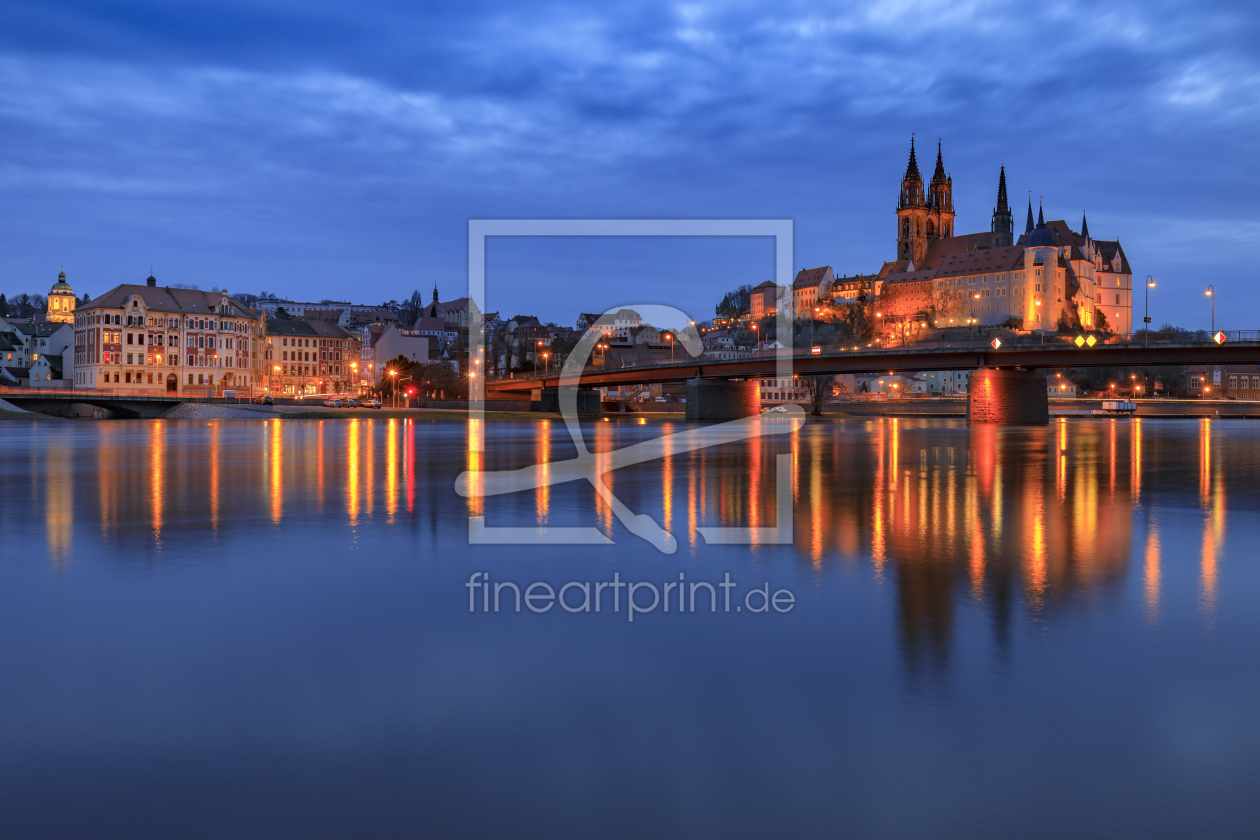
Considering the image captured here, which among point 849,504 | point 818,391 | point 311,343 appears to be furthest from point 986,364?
point 311,343

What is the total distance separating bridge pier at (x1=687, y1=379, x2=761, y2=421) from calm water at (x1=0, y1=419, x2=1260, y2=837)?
85.2 metres

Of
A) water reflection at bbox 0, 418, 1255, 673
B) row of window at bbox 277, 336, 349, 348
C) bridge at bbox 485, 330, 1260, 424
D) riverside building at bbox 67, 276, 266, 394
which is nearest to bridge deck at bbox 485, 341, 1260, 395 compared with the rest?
bridge at bbox 485, 330, 1260, 424

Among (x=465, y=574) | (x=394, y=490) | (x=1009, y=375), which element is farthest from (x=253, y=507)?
(x=1009, y=375)

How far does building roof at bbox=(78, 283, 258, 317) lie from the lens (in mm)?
137375

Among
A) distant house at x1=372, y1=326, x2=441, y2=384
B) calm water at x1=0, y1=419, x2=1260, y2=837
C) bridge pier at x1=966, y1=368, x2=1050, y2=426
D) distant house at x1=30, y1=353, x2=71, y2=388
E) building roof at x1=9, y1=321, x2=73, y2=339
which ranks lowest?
calm water at x1=0, y1=419, x2=1260, y2=837

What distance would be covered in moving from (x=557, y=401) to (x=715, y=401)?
79.7ft

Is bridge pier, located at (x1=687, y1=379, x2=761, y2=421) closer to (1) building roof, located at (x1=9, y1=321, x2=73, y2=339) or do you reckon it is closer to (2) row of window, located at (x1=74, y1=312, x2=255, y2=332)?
(2) row of window, located at (x1=74, y1=312, x2=255, y2=332)

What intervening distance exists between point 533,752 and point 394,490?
17452 millimetres

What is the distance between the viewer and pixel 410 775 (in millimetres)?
5469

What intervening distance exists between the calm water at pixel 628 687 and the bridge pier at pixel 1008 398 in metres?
74.9

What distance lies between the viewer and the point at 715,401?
102562mm

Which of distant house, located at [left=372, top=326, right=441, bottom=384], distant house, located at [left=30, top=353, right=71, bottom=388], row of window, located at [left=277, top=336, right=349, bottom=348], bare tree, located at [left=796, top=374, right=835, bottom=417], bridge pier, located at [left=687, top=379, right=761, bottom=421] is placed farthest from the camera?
distant house, located at [left=372, top=326, right=441, bottom=384]
